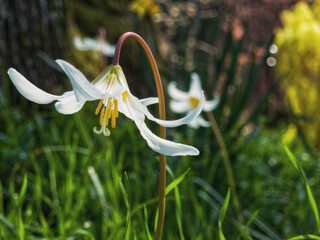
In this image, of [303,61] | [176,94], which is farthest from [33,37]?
[303,61]

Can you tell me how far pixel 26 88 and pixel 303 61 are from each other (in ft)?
9.54

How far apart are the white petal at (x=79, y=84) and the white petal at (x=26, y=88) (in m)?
0.13

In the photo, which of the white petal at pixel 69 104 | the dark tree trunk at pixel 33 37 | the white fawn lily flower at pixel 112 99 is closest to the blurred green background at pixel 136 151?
the dark tree trunk at pixel 33 37

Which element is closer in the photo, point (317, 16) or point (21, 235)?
point (21, 235)

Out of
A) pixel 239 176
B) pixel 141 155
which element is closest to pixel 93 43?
pixel 141 155

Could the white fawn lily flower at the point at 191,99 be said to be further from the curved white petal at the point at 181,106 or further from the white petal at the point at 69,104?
the white petal at the point at 69,104

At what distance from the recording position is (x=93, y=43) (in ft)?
8.56

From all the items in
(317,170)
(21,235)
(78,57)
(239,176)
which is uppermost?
(78,57)

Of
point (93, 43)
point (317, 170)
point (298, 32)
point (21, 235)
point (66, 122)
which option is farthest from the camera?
point (298, 32)

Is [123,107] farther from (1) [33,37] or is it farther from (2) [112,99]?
(1) [33,37]

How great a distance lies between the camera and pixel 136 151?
2031 mm

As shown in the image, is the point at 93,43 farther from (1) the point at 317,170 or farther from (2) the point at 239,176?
(1) the point at 317,170

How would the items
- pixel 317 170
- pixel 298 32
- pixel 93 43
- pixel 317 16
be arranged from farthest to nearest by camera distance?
pixel 317 16 → pixel 298 32 → pixel 93 43 → pixel 317 170

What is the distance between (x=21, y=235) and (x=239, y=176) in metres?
1.27
